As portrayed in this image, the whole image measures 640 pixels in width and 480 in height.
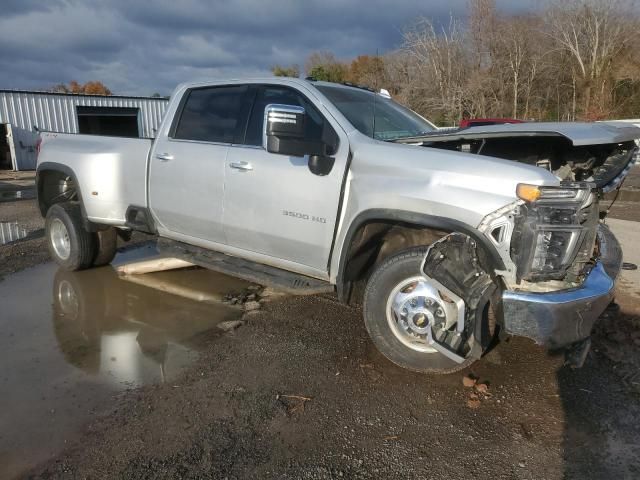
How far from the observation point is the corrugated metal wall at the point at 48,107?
73.6ft

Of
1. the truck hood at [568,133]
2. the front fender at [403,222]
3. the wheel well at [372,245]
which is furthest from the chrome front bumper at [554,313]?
the truck hood at [568,133]

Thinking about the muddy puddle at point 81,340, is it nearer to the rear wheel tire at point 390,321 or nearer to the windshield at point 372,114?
the rear wheel tire at point 390,321

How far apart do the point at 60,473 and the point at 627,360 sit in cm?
380

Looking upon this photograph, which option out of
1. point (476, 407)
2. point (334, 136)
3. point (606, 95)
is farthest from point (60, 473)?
point (606, 95)

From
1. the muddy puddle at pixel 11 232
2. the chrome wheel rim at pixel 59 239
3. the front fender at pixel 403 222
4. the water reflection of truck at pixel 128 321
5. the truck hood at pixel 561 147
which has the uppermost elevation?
the truck hood at pixel 561 147

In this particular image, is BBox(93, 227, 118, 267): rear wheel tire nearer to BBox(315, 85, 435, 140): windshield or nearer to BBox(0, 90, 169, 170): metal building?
BBox(315, 85, 435, 140): windshield

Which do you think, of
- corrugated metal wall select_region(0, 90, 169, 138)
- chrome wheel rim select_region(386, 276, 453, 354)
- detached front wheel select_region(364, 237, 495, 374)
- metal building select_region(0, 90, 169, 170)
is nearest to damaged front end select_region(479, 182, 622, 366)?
detached front wheel select_region(364, 237, 495, 374)

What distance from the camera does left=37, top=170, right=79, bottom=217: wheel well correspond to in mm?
6266

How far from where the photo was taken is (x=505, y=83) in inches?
1185

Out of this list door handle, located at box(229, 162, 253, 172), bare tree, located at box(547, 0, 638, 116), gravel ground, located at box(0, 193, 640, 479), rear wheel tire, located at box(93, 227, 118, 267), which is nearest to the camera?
gravel ground, located at box(0, 193, 640, 479)

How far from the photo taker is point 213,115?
4.78 meters

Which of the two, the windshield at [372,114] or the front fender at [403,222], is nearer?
the front fender at [403,222]

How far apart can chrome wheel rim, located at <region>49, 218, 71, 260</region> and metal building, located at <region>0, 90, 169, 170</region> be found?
15.8 meters

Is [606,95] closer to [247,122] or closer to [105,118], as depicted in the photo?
[105,118]
